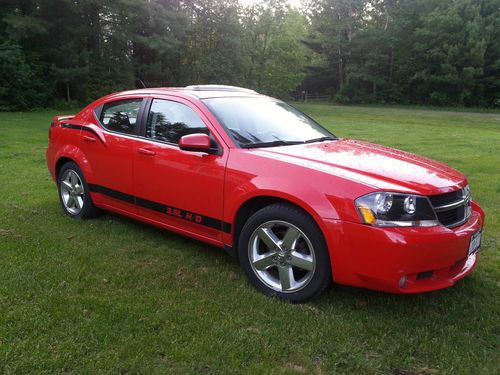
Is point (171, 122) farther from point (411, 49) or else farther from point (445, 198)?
point (411, 49)

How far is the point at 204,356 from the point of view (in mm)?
2805

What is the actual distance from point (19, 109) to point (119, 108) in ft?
69.0

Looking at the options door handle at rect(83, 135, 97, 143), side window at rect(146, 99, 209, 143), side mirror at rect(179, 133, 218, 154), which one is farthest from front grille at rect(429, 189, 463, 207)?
door handle at rect(83, 135, 97, 143)

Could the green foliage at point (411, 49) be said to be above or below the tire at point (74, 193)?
above

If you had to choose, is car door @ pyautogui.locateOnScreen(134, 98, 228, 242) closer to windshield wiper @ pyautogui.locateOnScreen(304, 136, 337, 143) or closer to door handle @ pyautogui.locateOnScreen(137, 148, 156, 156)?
door handle @ pyautogui.locateOnScreen(137, 148, 156, 156)

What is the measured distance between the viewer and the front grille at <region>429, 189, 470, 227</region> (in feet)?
10.7

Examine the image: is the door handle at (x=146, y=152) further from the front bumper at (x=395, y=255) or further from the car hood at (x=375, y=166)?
the front bumper at (x=395, y=255)

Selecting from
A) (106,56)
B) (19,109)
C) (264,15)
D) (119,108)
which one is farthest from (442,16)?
(119,108)

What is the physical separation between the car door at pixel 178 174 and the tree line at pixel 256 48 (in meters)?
12.1

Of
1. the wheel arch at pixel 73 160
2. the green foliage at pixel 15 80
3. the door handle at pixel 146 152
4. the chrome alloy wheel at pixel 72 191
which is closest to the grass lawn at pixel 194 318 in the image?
the chrome alloy wheel at pixel 72 191

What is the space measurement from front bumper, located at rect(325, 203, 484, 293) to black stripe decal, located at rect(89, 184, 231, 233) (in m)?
1.06

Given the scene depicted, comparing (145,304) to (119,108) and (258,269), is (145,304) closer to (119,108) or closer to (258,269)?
(258,269)

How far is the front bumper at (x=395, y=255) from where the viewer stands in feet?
9.94

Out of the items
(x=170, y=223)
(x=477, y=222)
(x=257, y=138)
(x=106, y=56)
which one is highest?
(x=106, y=56)
